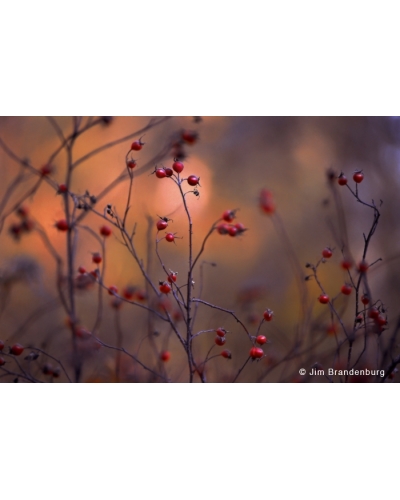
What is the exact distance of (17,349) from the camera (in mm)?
2062

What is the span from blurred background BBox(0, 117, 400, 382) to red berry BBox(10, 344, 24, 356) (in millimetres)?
38

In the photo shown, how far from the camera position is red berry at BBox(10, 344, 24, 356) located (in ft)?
6.77

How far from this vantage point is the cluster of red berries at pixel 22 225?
2057 millimetres

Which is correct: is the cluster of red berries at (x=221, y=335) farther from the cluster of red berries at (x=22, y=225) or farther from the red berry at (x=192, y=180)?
the cluster of red berries at (x=22, y=225)

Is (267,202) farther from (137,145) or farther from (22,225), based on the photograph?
(22,225)

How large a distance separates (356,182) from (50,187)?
106 centimetres

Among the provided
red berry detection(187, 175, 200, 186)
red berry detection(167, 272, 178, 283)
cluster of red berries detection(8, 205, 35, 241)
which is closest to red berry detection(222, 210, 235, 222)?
red berry detection(187, 175, 200, 186)

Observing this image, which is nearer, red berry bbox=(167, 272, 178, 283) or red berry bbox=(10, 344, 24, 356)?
red berry bbox=(167, 272, 178, 283)

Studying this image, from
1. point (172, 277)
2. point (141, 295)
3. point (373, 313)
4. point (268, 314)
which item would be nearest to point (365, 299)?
point (373, 313)

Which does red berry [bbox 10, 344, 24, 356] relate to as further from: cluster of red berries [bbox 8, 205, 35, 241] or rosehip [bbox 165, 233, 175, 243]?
rosehip [bbox 165, 233, 175, 243]

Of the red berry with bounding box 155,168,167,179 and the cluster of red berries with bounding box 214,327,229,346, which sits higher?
the red berry with bounding box 155,168,167,179

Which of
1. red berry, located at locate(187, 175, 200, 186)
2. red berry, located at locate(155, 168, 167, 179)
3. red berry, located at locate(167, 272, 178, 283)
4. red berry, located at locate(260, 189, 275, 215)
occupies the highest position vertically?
red berry, located at locate(155, 168, 167, 179)

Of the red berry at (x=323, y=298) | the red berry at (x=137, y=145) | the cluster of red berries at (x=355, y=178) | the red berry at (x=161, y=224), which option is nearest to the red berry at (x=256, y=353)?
the red berry at (x=323, y=298)

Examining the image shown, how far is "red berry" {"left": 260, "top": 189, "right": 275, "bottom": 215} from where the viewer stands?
6.71 ft
